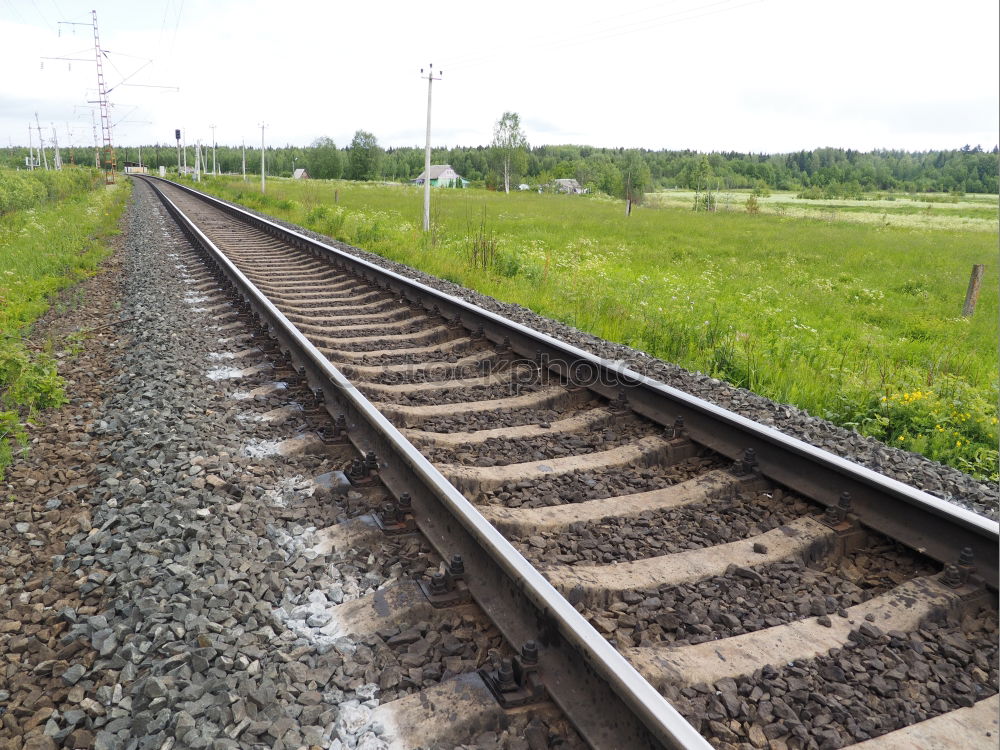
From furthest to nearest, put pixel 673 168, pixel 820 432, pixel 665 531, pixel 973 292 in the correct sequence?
pixel 673 168 < pixel 973 292 < pixel 820 432 < pixel 665 531

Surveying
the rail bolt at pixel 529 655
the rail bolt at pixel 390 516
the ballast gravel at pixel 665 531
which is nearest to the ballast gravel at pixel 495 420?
the rail bolt at pixel 390 516

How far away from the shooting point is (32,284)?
959cm

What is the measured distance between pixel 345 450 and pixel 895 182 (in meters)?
142

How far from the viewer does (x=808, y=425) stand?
447cm

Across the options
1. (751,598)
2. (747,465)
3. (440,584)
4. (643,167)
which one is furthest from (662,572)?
(643,167)

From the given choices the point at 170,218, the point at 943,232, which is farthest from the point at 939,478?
the point at 943,232

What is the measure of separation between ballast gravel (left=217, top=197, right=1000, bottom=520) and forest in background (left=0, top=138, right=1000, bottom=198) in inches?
3110

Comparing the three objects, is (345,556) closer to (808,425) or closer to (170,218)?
(808,425)

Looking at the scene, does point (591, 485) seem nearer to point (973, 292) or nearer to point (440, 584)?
point (440, 584)

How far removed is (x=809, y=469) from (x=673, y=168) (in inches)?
7107

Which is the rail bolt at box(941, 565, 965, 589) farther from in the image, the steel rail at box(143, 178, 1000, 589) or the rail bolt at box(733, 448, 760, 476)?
the rail bolt at box(733, 448, 760, 476)

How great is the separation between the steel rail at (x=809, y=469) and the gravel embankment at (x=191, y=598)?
1.80 meters

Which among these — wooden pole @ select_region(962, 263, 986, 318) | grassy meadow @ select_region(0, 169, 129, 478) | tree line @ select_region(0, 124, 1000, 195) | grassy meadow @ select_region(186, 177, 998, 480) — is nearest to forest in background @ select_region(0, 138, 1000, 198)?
tree line @ select_region(0, 124, 1000, 195)

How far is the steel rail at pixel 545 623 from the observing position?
1.75 meters
